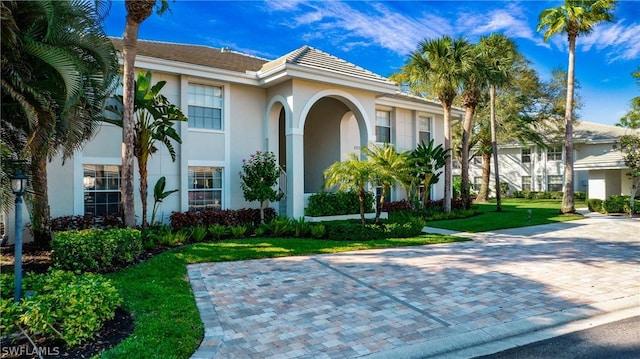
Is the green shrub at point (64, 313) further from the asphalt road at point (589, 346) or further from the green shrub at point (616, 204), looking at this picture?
the green shrub at point (616, 204)

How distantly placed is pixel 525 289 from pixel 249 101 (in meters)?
11.9

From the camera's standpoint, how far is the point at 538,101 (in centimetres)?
3397

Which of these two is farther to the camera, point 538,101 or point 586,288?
point 538,101

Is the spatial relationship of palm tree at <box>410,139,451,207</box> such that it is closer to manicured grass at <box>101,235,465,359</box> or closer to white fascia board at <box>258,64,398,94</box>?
white fascia board at <box>258,64,398,94</box>

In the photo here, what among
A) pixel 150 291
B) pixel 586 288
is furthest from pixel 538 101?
pixel 150 291

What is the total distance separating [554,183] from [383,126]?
2577 centimetres

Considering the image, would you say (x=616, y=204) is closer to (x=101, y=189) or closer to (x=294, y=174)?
(x=294, y=174)

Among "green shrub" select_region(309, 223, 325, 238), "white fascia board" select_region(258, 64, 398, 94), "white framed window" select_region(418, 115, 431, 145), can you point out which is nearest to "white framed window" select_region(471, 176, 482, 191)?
"white framed window" select_region(418, 115, 431, 145)

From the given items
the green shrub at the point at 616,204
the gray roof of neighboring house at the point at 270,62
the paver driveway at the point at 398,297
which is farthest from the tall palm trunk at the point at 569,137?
the gray roof of neighboring house at the point at 270,62

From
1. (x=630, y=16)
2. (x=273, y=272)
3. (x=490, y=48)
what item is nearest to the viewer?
(x=273, y=272)

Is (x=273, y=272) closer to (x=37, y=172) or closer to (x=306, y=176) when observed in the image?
(x=37, y=172)

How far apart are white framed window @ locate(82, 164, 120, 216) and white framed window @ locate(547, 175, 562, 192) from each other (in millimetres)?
37913

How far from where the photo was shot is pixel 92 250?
787cm

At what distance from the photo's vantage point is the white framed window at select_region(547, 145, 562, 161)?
118ft
